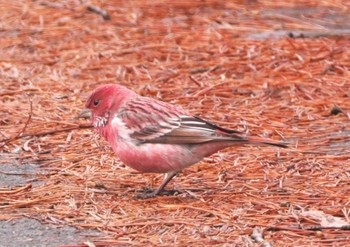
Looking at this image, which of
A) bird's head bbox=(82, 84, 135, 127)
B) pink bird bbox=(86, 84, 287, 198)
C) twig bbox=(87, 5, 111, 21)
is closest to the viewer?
pink bird bbox=(86, 84, 287, 198)

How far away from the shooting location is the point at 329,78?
9.98 m

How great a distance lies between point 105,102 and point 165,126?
1.80 ft

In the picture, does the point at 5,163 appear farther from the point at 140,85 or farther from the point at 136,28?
the point at 136,28

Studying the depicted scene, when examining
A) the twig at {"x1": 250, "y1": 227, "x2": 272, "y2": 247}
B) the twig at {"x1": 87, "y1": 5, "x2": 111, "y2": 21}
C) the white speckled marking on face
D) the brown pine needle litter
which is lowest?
the twig at {"x1": 87, "y1": 5, "x2": 111, "y2": 21}

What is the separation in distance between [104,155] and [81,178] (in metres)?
0.64

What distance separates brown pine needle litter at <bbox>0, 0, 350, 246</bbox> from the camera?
6.43m

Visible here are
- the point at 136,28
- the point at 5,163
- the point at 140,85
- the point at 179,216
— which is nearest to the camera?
the point at 179,216

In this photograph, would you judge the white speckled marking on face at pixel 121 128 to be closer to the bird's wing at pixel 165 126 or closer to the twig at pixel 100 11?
the bird's wing at pixel 165 126

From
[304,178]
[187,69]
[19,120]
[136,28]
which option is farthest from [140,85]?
[304,178]

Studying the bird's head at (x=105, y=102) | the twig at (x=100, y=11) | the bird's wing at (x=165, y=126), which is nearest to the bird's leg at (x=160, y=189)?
the bird's wing at (x=165, y=126)

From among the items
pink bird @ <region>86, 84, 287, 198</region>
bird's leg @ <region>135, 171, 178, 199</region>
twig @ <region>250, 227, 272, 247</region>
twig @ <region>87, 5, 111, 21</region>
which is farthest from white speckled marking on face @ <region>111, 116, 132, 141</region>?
twig @ <region>87, 5, 111, 21</region>

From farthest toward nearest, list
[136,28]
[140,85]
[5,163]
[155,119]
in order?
1. [136,28]
2. [140,85]
3. [5,163]
4. [155,119]

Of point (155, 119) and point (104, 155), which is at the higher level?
point (155, 119)

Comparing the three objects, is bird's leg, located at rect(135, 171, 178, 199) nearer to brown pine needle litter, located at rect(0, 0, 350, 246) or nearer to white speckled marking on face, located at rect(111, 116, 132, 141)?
brown pine needle litter, located at rect(0, 0, 350, 246)
